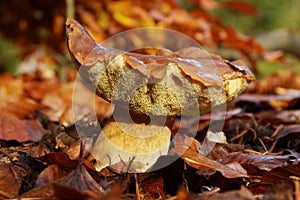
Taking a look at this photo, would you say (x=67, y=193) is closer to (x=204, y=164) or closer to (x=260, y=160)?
(x=204, y=164)

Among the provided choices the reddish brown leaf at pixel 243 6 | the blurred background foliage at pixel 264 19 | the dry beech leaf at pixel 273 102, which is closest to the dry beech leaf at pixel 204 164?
the dry beech leaf at pixel 273 102

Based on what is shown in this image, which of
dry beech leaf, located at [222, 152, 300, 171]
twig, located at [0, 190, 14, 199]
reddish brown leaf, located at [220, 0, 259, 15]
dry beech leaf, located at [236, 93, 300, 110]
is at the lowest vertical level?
dry beech leaf, located at [236, 93, 300, 110]

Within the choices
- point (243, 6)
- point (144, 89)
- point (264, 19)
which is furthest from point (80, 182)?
point (264, 19)

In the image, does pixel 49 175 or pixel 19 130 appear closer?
pixel 49 175

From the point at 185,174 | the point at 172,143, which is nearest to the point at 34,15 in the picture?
the point at 172,143

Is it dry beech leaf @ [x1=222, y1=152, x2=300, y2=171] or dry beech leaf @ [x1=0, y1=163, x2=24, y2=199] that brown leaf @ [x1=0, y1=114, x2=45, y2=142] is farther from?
dry beech leaf @ [x1=222, y1=152, x2=300, y2=171]

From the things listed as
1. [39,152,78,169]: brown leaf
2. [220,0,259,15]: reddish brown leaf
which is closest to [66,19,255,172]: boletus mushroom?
[39,152,78,169]: brown leaf
